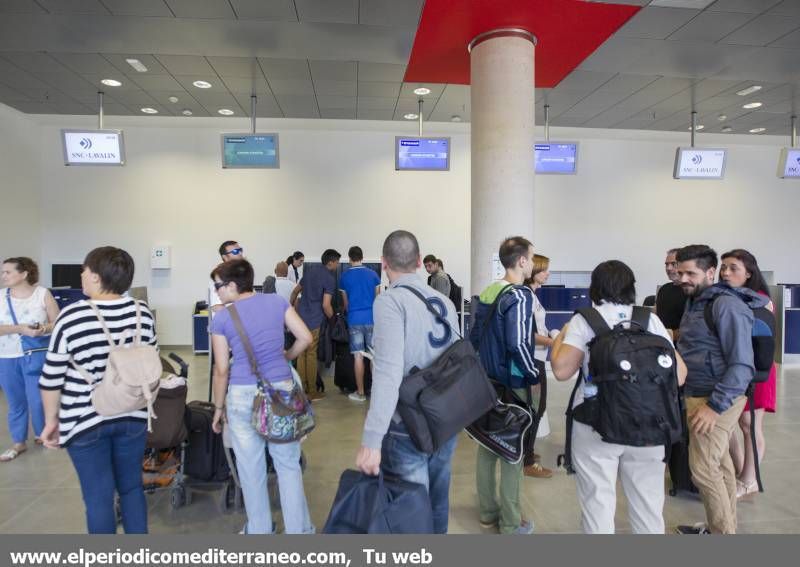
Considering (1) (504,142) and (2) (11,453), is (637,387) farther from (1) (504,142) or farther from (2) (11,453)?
(2) (11,453)

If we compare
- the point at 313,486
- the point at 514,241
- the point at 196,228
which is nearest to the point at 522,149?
the point at 514,241

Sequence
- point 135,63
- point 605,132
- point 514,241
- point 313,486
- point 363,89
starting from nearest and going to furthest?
point 514,241 < point 313,486 < point 135,63 < point 363,89 < point 605,132

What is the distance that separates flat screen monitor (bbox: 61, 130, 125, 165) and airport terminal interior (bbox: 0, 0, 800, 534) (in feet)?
0.08

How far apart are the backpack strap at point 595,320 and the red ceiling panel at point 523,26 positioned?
3.17 m

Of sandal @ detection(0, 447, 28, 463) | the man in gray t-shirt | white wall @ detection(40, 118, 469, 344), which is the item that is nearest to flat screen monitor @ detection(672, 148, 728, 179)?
white wall @ detection(40, 118, 469, 344)

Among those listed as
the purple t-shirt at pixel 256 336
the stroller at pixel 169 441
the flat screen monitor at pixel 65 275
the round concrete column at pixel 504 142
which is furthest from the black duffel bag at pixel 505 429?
the flat screen monitor at pixel 65 275

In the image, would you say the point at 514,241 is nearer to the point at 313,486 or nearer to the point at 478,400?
the point at 478,400

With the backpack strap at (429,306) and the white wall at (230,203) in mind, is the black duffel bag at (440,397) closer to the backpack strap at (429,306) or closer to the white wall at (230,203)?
the backpack strap at (429,306)

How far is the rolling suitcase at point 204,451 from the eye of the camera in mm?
2766

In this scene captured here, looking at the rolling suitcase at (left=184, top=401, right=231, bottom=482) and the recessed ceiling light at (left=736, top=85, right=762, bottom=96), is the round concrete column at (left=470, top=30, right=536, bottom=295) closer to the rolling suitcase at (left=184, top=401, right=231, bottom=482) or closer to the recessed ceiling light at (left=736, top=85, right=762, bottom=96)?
the rolling suitcase at (left=184, top=401, right=231, bottom=482)

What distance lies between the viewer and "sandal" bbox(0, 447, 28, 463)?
3.48 metres

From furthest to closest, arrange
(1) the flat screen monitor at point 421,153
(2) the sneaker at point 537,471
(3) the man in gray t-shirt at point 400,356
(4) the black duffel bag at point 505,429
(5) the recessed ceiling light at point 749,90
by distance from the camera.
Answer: (1) the flat screen monitor at point 421,153
(5) the recessed ceiling light at point 749,90
(2) the sneaker at point 537,471
(4) the black duffel bag at point 505,429
(3) the man in gray t-shirt at point 400,356

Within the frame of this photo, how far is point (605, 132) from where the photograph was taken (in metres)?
8.92

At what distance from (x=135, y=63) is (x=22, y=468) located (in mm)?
4287
